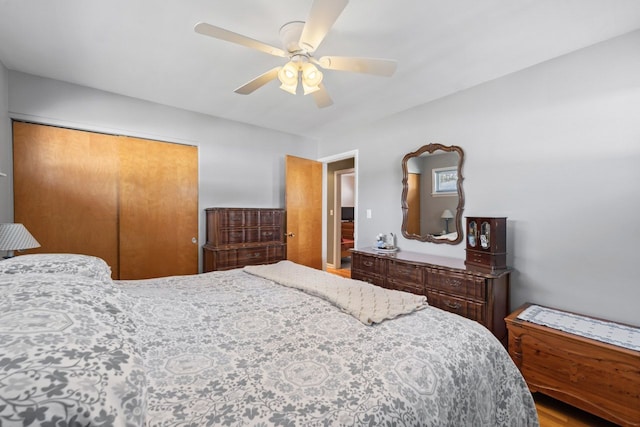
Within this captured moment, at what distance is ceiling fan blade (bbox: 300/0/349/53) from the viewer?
4.25 ft

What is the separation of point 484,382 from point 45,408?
53.8 inches

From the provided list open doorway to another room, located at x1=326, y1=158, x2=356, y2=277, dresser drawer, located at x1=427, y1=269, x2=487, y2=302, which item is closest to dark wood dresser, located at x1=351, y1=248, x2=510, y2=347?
dresser drawer, located at x1=427, y1=269, x2=487, y2=302

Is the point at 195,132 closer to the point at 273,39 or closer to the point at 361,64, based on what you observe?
the point at 273,39

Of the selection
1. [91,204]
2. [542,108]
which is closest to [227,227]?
[91,204]

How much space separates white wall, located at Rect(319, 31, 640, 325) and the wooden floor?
69 centimetres

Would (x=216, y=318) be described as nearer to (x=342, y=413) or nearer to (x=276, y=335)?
(x=276, y=335)

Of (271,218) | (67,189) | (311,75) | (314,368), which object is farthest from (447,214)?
(67,189)

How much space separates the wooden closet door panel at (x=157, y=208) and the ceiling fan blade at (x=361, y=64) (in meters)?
2.36

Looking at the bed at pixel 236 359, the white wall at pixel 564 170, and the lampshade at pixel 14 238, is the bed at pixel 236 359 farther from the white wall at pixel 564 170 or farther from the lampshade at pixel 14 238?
the white wall at pixel 564 170

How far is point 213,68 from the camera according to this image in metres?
2.38

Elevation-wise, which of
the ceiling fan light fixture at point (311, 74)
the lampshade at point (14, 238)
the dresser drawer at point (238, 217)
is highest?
the ceiling fan light fixture at point (311, 74)

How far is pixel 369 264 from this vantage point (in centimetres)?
312

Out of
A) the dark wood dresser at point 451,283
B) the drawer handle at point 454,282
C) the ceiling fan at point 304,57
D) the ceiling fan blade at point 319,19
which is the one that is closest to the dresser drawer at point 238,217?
the dark wood dresser at point 451,283

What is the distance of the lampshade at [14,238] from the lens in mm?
1848
